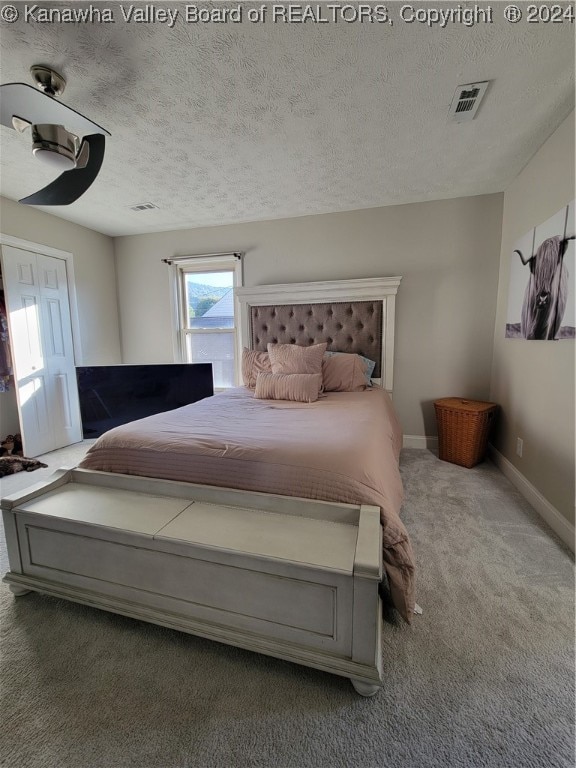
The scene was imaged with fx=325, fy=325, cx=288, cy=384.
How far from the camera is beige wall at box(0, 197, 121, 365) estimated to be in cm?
320

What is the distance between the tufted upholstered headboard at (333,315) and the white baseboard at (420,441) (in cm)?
61

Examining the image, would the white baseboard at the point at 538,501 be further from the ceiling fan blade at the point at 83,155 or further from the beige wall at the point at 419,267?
the ceiling fan blade at the point at 83,155

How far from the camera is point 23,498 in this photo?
58.2 inches

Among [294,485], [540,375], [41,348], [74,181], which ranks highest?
[74,181]

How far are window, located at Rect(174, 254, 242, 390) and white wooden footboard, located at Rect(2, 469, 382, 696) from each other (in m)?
2.50

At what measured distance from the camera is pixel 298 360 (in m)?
2.91

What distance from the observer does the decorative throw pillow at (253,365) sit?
127 inches

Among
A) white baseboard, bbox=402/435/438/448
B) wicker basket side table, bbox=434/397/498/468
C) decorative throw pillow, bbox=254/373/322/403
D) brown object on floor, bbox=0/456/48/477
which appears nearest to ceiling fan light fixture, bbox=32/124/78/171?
decorative throw pillow, bbox=254/373/322/403

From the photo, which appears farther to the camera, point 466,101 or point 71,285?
point 71,285

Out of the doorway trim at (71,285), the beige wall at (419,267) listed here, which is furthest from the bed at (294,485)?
the doorway trim at (71,285)

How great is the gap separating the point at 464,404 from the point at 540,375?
0.80 m

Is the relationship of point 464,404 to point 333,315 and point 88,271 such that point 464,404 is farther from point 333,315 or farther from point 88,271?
point 88,271

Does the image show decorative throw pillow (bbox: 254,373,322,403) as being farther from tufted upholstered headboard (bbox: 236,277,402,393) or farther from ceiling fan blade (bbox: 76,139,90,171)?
ceiling fan blade (bbox: 76,139,90,171)

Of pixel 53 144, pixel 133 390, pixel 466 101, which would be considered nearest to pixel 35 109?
pixel 53 144
